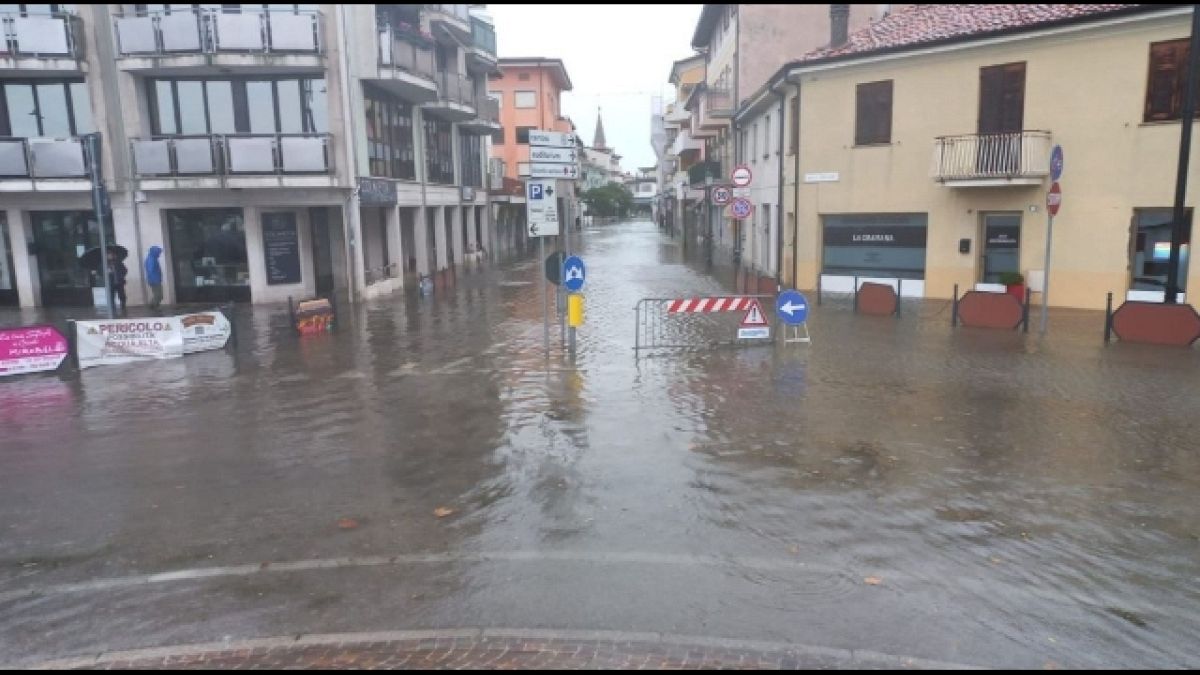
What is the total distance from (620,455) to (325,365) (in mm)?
7172

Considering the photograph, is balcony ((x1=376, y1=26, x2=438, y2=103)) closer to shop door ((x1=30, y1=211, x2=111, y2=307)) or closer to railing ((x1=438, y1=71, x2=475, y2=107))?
railing ((x1=438, y1=71, x2=475, y2=107))

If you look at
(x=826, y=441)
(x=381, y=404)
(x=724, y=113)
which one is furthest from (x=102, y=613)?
(x=724, y=113)

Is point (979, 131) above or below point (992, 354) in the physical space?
above

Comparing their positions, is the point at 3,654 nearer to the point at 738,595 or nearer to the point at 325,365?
the point at 738,595

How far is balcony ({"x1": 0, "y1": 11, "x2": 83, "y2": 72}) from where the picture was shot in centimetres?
2041

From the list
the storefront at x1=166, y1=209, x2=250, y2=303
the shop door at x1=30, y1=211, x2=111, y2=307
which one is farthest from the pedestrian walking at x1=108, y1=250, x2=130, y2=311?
the shop door at x1=30, y1=211, x2=111, y2=307

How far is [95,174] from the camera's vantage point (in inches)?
608

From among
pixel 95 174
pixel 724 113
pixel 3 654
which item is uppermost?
pixel 724 113

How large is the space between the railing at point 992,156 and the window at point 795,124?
13.7 feet

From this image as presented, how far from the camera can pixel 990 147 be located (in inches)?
735

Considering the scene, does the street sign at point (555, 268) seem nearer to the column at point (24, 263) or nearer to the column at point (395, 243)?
the column at point (395, 243)

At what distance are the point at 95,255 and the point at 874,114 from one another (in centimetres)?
2097

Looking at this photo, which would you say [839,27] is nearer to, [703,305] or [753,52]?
[753,52]

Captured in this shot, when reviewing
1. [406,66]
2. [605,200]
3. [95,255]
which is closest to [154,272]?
[95,255]
